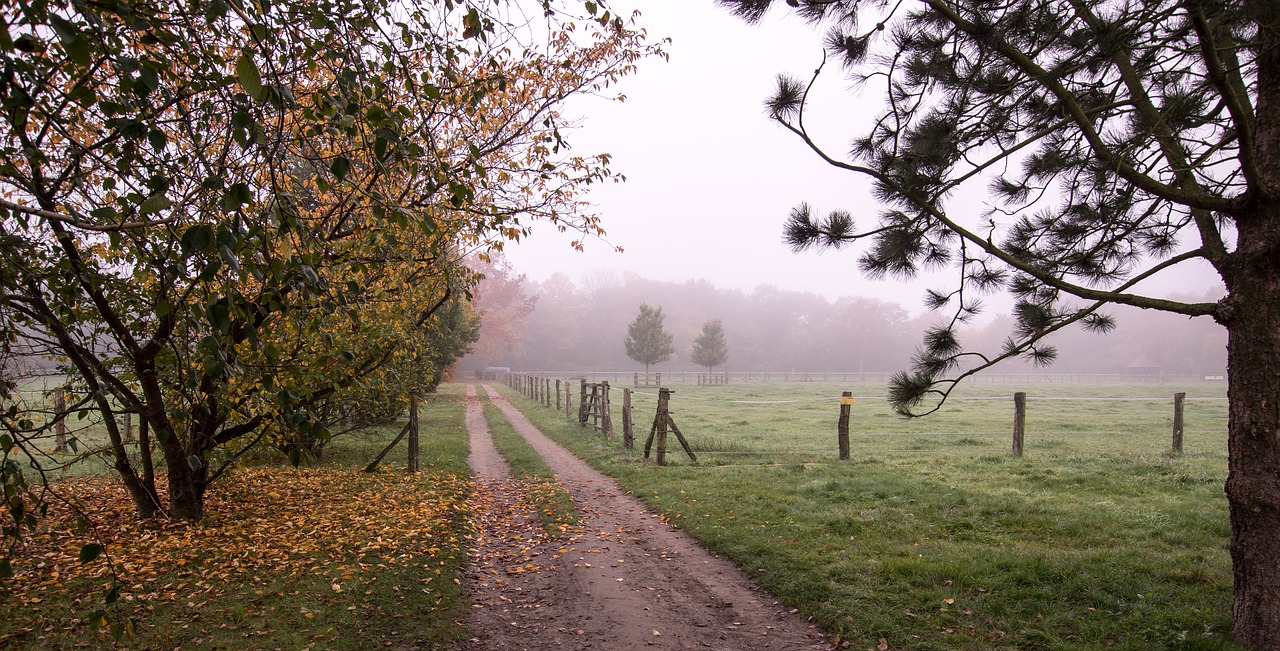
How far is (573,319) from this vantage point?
91750 mm

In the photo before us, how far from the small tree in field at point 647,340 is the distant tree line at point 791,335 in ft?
74.1

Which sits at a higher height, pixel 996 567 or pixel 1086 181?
pixel 1086 181

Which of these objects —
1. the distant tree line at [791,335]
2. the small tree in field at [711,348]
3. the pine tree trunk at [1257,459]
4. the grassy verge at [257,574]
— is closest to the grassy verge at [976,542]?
the pine tree trunk at [1257,459]

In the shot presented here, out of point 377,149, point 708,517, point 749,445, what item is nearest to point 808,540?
point 708,517

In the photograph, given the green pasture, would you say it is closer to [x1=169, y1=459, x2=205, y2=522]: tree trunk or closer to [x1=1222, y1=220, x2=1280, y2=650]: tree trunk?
[x1=169, y1=459, x2=205, y2=522]: tree trunk

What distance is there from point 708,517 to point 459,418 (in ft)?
45.4

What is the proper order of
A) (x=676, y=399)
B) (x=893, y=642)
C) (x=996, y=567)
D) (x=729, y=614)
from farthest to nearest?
1. (x=676, y=399)
2. (x=996, y=567)
3. (x=729, y=614)
4. (x=893, y=642)

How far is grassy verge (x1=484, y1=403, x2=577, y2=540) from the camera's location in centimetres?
780

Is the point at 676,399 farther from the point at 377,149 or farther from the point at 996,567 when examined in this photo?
the point at 377,149

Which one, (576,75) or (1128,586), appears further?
(576,75)

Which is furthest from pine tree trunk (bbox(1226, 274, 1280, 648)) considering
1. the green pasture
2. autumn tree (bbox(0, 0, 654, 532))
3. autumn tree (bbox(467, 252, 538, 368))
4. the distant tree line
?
the distant tree line

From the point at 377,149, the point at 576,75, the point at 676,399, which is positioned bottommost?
the point at 676,399

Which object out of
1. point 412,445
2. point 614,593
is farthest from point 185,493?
point 614,593

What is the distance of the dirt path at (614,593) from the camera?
15.1 ft
